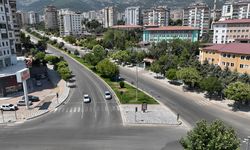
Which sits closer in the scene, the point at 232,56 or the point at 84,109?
the point at 84,109

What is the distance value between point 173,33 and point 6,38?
115 metres

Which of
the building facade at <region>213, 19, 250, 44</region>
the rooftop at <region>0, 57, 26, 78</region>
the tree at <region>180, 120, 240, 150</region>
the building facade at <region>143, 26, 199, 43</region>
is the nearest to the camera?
the tree at <region>180, 120, 240, 150</region>

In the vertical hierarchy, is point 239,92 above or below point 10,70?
below

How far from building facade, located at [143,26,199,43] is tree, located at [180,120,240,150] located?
13048 cm

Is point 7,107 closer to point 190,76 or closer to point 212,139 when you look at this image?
point 212,139

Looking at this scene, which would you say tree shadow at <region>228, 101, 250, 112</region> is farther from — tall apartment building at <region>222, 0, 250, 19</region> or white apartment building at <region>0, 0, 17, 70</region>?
tall apartment building at <region>222, 0, 250, 19</region>

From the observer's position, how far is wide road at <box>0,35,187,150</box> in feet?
120

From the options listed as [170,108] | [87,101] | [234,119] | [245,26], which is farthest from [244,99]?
[245,26]

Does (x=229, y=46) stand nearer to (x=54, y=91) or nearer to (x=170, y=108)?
(x=170, y=108)

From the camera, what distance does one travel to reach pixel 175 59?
86.5m

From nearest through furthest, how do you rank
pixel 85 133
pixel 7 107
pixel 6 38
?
pixel 85 133 → pixel 7 107 → pixel 6 38


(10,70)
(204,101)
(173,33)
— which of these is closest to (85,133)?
(204,101)

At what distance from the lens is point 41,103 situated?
56969 millimetres

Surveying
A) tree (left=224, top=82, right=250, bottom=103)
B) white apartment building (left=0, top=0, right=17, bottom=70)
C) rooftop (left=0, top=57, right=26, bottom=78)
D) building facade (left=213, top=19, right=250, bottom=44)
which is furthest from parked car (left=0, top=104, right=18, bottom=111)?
building facade (left=213, top=19, right=250, bottom=44)
